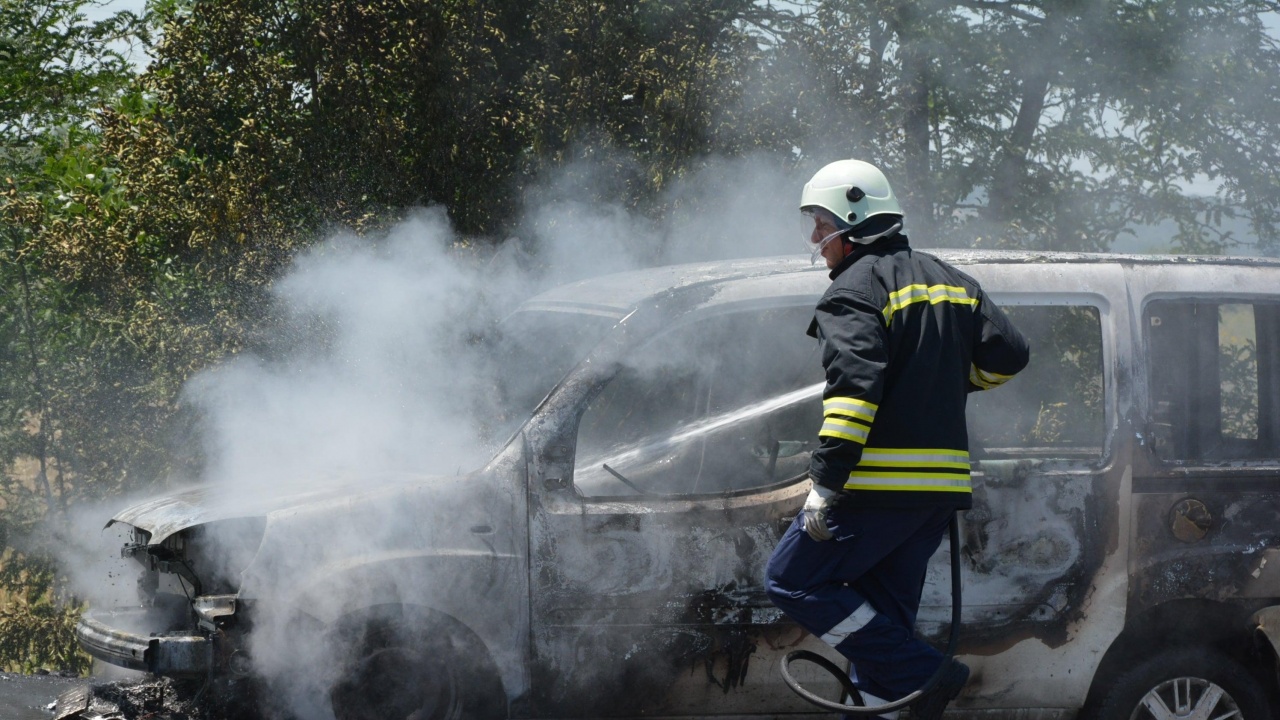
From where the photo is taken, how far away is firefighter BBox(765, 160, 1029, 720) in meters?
3.60

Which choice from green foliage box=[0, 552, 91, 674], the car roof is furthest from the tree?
green foliage box=[0, 552, 91, 674]

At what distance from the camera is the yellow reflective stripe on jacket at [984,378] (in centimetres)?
385

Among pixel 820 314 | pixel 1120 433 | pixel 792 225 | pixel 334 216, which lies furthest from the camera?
pixel 792 225

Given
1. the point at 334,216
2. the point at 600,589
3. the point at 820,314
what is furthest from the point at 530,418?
the point at 334,216

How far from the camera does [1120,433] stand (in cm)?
421

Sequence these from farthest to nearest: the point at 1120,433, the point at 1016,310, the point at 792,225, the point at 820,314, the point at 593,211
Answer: the point at 792,225 → the point at 593,211 → the point at 1016,310 → the point at 1120,433 → the point at 820,314

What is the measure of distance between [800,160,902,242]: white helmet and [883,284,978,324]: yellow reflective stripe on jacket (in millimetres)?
266

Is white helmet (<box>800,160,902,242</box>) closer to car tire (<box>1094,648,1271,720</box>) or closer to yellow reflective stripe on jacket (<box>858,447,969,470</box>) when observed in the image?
yellow reflective stripe on jacket (<box>858,447,969,470</box>)

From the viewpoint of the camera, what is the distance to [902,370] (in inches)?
143

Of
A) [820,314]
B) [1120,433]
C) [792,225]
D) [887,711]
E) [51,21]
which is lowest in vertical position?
[887,711]

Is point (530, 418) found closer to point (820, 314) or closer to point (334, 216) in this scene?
point (820, 314)

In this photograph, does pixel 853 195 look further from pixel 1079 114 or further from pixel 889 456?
pixel 1079 114

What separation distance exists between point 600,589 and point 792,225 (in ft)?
15.1

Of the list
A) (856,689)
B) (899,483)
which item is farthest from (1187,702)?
(899,483)
